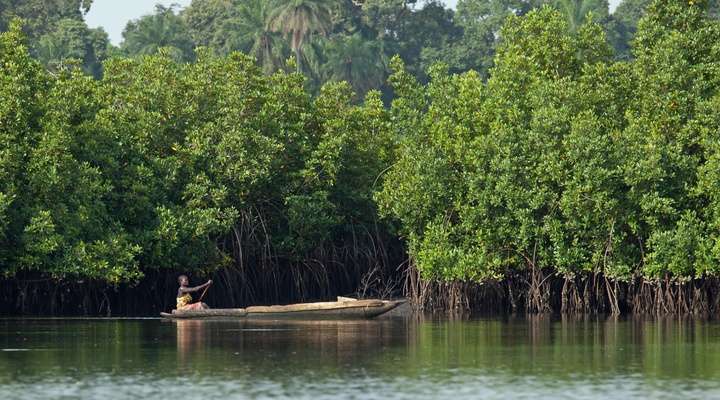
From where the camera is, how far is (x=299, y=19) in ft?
264

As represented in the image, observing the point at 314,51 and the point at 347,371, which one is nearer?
the point at 347,371

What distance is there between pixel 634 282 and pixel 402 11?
153 feet

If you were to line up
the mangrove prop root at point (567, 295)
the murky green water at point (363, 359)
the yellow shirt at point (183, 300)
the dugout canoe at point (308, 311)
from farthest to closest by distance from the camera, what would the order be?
the yellow shirt at point (183, 300) < the mangrove prop root at point (567, 295) < the dugout canoe at point (308, 311) < the murky green water at point (363, 359)

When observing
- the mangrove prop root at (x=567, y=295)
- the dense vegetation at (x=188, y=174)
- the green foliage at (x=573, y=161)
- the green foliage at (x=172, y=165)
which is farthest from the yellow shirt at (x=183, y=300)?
the mangrove prop root at (x=567, y=295)

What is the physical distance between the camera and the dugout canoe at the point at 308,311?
38188 mm

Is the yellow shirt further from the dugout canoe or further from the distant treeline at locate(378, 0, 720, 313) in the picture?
the distant treeline at locate(378, 0, 720, 313)

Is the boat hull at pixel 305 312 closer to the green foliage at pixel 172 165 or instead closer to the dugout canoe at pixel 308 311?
the dugout canoe at pixel 308 311

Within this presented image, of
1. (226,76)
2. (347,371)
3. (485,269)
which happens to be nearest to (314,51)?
(226,76)

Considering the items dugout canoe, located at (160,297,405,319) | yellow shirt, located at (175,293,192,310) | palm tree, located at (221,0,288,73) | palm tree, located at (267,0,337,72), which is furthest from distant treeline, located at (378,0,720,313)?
palm tree, located at (267,0,337,72)

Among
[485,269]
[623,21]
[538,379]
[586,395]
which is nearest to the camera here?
[586,395]

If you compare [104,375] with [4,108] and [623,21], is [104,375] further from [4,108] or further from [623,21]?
[623,21]

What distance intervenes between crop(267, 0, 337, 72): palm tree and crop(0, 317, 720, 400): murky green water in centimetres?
4390

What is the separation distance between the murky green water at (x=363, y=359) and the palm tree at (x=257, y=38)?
1645 inches

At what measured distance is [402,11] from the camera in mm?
85188
